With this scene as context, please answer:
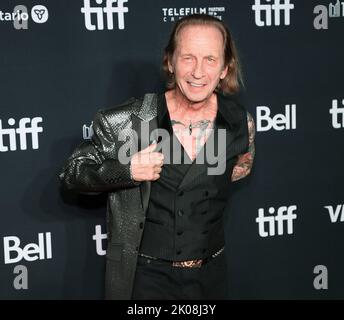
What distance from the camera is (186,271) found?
1669 mm

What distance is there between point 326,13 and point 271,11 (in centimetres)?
24

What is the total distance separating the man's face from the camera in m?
1.59

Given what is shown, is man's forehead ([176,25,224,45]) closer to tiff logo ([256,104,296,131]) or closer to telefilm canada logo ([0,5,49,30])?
telefilm canada logo ([0,5,49,30])

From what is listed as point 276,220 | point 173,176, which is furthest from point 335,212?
point 173,176

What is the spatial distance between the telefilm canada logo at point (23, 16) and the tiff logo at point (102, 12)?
0.14 meters

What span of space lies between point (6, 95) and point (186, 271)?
0.87m

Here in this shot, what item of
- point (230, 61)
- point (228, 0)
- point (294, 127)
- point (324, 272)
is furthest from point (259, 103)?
point (324, 272)

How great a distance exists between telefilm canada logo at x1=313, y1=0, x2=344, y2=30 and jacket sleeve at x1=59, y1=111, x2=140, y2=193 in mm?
1091

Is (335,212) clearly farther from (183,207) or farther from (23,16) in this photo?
(23,16)

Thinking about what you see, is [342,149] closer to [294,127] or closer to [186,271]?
[294,127]

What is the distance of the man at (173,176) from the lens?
63.3 inches

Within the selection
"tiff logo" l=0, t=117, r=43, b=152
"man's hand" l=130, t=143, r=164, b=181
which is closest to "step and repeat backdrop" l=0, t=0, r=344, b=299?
"tiff logo" l=0, t=117, r=43, b=152

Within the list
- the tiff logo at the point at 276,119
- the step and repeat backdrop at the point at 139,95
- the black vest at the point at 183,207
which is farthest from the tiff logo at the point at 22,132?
the tiff logo at the point at 276,119

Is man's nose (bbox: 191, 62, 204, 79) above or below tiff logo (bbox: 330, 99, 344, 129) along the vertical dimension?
above
